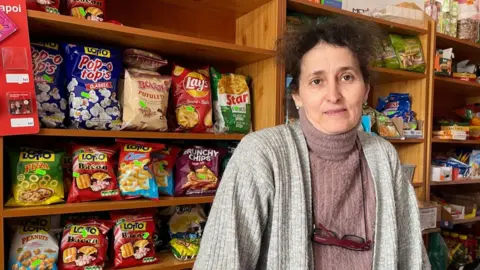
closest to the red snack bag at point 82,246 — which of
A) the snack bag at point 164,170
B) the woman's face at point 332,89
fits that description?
the snack bag at point 164,170

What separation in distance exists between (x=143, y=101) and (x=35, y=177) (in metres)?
0.45

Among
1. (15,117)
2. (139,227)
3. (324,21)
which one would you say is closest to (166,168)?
(139,227)

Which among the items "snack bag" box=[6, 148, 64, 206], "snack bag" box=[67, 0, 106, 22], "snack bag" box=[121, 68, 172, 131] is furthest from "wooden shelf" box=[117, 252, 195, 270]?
"snack bag" box=[67, 0, 106, 22]

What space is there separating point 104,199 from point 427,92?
6.22ft

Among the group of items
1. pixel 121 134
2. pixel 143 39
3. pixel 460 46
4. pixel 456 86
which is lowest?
pixel 121 134

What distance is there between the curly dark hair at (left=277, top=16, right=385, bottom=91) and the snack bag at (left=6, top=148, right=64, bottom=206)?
0.89 m

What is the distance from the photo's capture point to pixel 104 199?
52.8 inches

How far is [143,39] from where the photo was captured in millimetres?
1346

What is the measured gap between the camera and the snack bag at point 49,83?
1.22m

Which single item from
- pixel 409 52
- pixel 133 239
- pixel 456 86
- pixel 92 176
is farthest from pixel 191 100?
pixel 456 86

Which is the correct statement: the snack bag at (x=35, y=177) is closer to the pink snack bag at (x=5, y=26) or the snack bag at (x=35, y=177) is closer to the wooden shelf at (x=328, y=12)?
the pink snack bag at (x=5, y=26)

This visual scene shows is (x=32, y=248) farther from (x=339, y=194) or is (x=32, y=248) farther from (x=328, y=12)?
(x=328, y=12)

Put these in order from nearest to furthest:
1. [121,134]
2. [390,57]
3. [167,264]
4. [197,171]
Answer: [121,134] < [167,264] < [197,171] < [390,57]

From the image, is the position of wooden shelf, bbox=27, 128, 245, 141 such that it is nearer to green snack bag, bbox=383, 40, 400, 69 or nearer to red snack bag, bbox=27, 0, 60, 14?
red snack bag, bbox=27, 0, 60, 14
